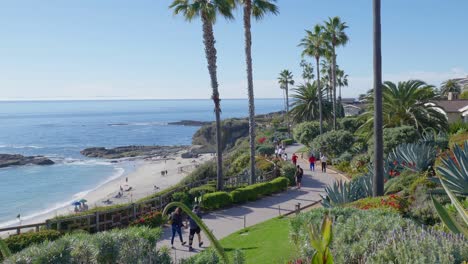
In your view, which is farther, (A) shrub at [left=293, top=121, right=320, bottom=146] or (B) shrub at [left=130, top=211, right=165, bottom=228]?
(A) shrub at [left=293, top=121, right=320, bottom=146]

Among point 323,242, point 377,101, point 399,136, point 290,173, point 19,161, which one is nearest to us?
point 323,242

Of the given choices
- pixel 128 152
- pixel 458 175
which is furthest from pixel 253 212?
pixel 128 152

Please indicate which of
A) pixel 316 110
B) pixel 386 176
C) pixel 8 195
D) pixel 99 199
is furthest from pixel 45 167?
pixel 386 176

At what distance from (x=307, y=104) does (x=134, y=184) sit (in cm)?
2198

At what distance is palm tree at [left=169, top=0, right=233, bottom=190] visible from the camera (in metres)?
23.2

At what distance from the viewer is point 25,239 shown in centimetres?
1327

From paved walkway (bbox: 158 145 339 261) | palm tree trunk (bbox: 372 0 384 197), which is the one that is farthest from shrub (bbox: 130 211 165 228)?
palm tree trunk (bbox: 372 0 384 197)

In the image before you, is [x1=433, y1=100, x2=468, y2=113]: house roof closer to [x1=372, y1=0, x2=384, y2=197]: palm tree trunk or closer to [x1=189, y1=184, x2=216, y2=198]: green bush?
[x1=189, y1=184, x2=216, y2=198]: green bush

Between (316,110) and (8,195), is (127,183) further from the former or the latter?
(316,110)

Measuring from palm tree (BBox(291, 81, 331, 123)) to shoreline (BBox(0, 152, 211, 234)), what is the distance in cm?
1567

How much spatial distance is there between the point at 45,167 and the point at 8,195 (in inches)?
809

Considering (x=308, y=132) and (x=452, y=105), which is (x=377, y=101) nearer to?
(x=308, y=132)

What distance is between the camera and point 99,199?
138 ft

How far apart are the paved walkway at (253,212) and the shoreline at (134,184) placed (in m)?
13.8
